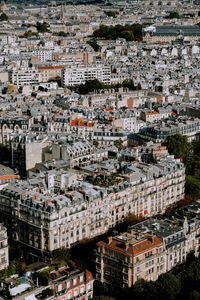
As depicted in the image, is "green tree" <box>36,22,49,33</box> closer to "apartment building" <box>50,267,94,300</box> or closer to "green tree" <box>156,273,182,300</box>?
"apartment building" <box>50,267,94,300</box>

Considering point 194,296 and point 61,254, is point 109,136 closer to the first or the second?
point 61,254

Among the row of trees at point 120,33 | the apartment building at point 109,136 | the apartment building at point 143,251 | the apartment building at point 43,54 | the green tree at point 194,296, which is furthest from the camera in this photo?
the row of trees at point 120,33

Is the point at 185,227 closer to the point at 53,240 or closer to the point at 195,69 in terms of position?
the point at 53,240

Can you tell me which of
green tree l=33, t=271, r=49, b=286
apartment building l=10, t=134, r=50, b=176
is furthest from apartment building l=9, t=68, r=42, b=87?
green tree l=33, t=271, r=49, b=286

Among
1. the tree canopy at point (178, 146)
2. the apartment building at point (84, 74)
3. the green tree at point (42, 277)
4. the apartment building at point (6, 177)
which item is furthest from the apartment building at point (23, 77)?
the green tree at point (42, 277)

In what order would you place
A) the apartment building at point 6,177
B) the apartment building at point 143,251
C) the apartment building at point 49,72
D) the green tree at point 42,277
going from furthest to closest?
the apartment building at point 49,72, the apartment building at point 6,177, the apartment building at point 143,251, the green tree at point 42,277

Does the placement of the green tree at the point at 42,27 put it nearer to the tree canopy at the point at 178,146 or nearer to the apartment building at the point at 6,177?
the tree canopy at the point at 178,146
